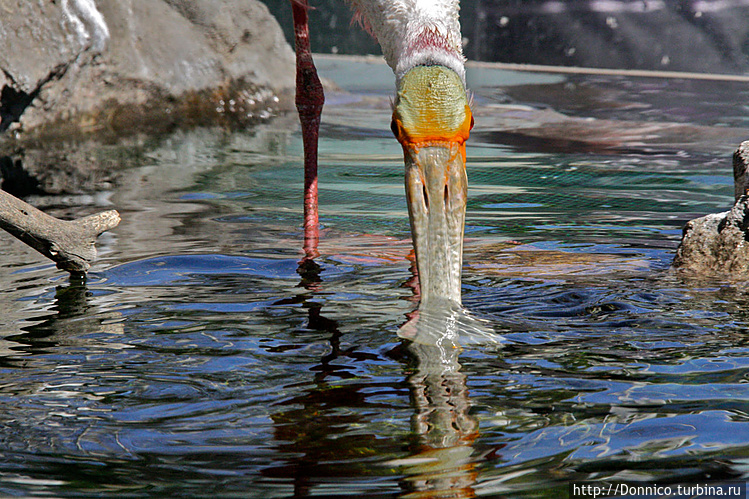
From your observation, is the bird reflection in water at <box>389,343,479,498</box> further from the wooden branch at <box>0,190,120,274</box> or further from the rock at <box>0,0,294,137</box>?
the rock at <box>0,0,294,137</box>

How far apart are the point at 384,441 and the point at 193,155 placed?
6347 mm

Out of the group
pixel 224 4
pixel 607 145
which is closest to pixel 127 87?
pixel 224 4

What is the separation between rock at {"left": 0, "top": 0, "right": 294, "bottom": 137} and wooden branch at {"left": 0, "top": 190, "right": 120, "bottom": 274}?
532cm

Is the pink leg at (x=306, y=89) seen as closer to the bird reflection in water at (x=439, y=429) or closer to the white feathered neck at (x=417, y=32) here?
the white feathered neck at (x=417, y=32)

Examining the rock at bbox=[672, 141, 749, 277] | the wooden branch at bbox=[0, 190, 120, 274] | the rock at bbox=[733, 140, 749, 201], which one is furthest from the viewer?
the rock at bbox=[733, 140, 749, 201]

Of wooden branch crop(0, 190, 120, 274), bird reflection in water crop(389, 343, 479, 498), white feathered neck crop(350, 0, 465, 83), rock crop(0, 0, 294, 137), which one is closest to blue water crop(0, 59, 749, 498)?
bird reflection in water crop(389, 343, 479, 498)

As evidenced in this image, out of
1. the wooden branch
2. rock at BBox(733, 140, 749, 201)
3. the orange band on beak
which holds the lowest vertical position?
the wooden branch

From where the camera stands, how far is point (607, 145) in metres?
8.90

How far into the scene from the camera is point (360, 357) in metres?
3.36

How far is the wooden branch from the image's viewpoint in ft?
13.5

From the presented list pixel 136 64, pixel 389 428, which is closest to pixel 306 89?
pixel 389 428

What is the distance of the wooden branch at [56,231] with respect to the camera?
4121 millimetres

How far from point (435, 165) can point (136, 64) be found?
759 centimetres

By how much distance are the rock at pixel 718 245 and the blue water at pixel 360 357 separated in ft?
0.51
